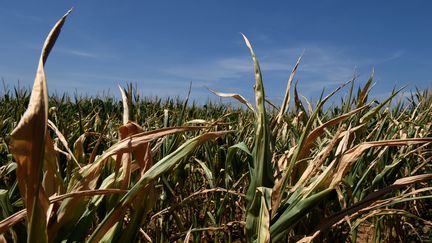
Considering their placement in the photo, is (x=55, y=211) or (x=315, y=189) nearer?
(x=55, y=211)

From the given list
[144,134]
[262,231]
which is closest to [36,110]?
[144,134]

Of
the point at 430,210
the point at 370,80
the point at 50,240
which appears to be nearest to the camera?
the point at 50,240

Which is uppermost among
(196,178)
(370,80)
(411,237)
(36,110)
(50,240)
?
(370,80)

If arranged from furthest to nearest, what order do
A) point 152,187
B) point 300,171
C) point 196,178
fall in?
1. point 196,178
2. point 300,171
3. point 152,187

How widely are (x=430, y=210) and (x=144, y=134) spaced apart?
2.67 m

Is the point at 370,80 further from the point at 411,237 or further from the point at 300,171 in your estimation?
the point at 411,237

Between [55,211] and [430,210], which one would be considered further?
[430,210]

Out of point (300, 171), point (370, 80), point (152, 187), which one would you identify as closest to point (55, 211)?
point (152, 187)

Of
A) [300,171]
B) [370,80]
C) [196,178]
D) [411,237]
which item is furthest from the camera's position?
[196,178]

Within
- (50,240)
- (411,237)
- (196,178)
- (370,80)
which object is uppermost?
(370,80)

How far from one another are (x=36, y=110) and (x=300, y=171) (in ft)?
2.84

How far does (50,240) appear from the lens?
0.77m

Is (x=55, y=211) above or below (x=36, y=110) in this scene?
below

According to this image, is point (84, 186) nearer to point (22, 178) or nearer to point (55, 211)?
point (55, 211)
